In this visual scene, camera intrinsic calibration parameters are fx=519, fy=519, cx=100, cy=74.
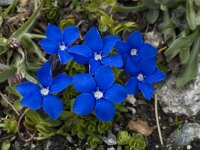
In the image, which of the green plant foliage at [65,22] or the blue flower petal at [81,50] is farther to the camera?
the green plant foliage at [65,22]

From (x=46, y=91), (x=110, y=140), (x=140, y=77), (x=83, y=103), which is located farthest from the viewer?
(x=110, y=140)

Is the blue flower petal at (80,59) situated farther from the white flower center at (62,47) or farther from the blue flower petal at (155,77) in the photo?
the blue flower petal at (155,77)

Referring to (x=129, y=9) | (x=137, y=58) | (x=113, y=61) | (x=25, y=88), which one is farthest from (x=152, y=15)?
(x=25, y=88)

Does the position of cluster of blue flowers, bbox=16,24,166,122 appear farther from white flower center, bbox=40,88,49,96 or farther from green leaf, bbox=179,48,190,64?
green leaf, bbox=179,48,190,64

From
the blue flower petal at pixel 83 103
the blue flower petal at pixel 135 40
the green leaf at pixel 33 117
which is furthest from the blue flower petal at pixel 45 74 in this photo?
the blue flower petal at pixel 135 40

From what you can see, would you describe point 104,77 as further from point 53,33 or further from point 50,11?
point 50,11

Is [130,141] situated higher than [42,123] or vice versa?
[42,123]
